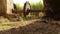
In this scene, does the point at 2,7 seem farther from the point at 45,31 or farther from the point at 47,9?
the point at 45,31

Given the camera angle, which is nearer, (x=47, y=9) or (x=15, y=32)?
(x=15, y=32)

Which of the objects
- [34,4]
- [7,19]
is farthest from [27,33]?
[34,4]

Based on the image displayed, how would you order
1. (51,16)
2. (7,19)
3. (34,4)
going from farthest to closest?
(34,4) < (7,19) < (51,16)

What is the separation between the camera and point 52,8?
4270mm

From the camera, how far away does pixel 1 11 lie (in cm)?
719

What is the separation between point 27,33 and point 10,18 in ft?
12.2

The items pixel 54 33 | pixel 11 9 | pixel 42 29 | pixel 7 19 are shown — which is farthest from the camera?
pixel 11 9

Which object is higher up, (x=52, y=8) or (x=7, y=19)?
(x=52, y=8)

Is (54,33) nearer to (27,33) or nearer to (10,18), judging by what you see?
(27,33)

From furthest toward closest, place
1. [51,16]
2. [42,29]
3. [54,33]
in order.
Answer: [51,16]
[42,29]
[54,33]

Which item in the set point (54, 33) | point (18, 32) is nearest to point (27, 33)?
point (18, 32)

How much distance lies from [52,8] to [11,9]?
140 inches

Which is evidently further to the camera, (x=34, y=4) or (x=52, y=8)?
(x=34, y=4)

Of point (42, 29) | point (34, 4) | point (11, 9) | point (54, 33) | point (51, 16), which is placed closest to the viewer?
point (54, 33)
